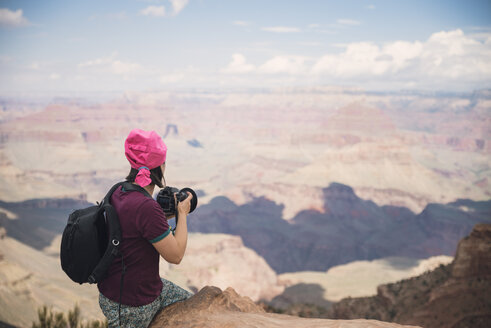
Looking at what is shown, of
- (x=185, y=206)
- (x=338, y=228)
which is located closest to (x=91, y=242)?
(x=185, y=206)

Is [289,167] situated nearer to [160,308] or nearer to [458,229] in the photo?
[458,229]

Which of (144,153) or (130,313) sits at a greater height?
(144,153)

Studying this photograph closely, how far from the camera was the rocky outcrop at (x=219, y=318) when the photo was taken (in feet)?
12.1

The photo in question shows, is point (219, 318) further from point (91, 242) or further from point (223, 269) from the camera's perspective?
point (223, 269)

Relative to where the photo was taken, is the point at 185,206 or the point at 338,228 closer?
the point at 185,206

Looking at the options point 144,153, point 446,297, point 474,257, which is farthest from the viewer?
point 474,257

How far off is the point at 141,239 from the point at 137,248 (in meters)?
0.09

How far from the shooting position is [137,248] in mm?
3240

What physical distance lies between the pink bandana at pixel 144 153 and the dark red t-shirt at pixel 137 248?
0.19 m

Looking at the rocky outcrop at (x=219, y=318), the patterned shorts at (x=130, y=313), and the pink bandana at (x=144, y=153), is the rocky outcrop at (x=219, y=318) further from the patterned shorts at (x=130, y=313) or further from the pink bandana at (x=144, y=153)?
the pink bandana at (x=144, y=153)

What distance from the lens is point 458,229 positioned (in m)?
91.1

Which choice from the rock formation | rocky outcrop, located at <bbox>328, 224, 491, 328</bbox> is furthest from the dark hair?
the rock formation

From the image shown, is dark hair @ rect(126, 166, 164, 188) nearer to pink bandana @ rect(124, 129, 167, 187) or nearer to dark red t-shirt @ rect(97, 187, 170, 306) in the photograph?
pink bandana @ rect(124, 129, 167, 187)

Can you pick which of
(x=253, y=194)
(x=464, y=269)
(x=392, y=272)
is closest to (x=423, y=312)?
(x=464, y=269)
